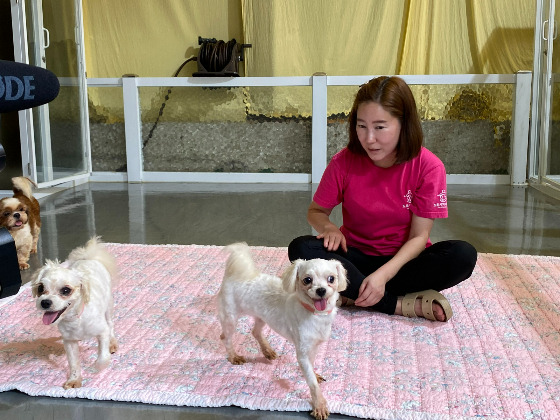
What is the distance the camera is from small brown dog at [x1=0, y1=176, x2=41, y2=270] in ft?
7.68

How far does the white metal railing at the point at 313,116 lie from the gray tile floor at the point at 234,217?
22 cm

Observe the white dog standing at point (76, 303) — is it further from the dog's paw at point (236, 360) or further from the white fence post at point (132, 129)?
the white fence post at point (132, 129)

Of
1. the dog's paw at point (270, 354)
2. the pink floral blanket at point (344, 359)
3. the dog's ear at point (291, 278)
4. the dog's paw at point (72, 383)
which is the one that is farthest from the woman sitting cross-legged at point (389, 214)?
the dog's paw at point (72, 383)

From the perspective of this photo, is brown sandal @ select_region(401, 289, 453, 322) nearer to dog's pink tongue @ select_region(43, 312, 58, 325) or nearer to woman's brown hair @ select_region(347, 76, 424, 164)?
woman's brown hair @ select_region(347, 76, 424, 164)

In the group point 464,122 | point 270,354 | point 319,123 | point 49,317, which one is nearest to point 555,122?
point 464,122

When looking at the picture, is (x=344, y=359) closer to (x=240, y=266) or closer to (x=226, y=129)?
(x=240, y=266)

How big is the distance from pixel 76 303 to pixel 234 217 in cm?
212

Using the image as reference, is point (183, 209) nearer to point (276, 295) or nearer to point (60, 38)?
point (60, 38)

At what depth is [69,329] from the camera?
1316 mm

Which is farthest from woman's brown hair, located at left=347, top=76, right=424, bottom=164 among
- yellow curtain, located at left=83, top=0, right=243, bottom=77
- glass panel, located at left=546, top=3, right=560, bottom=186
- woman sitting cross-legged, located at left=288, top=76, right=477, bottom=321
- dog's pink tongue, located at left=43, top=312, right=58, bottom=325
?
yellow curtain, located at left=83, top=0, right=243, bottom=77

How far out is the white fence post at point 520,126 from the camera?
4.48 meters

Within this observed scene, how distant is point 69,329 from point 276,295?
0.48m

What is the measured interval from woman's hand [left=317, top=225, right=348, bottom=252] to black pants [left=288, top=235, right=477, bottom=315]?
2cm

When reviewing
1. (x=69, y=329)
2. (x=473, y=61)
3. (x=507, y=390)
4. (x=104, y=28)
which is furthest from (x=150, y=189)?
(x=507, y=390)
